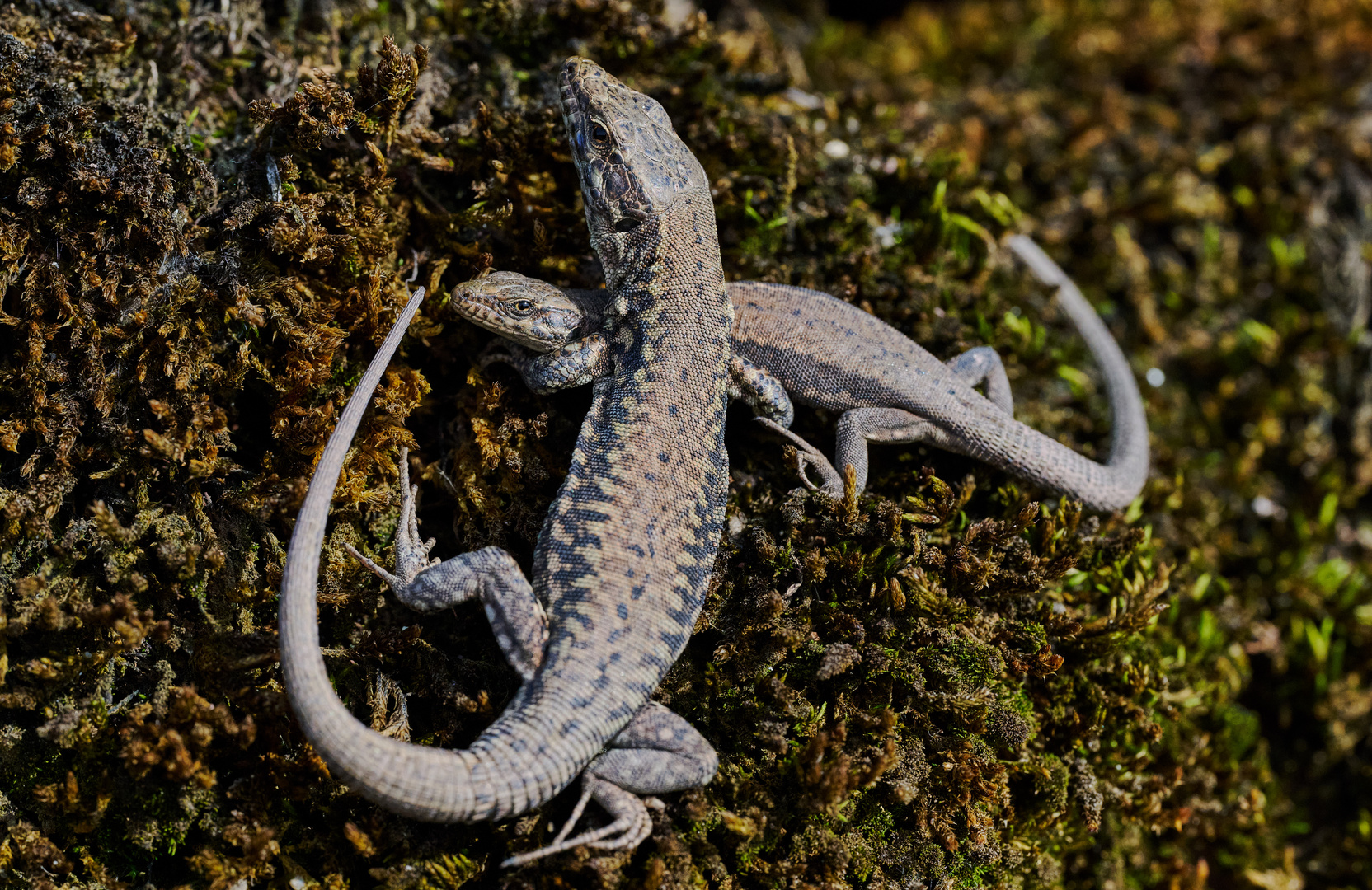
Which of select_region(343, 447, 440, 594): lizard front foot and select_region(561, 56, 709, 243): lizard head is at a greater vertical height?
select_region(561, 56, 709, 243): lizard head

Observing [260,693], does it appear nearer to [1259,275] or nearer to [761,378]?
[761,378]

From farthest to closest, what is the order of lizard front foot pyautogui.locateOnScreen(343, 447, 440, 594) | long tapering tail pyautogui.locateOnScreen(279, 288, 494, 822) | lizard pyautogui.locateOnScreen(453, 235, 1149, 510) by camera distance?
lizard pyautogui.locateOnScreen(453, 235, 1149, 510) < lizard front foot pyautogui.locateOnScreen(343, 447, 440, 594) < long tapering tail pyautogui.locateOnScreen(279, 288, 494, 822)

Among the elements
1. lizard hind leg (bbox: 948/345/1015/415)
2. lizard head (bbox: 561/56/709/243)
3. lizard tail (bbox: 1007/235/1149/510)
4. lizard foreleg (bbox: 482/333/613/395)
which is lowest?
lizard tail (bbox: 1007/235/1149/510)

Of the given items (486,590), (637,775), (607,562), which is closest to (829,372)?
(607,562)

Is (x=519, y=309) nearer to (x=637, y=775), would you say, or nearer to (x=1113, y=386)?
(x=637, y=775)

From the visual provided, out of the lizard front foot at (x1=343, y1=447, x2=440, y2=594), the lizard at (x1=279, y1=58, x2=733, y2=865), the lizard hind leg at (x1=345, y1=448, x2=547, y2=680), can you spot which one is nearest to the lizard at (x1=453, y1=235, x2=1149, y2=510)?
the lizard at (x1=279, y1=58, x2=733, y2=865)

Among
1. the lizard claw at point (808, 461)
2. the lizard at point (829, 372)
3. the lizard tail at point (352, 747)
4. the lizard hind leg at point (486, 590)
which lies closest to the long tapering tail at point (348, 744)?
the lizard tail at point (352, 747)

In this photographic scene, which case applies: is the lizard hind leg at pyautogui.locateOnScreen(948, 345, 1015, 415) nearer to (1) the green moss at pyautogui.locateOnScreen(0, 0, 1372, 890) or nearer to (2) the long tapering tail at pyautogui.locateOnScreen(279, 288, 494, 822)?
(1) the green moss at pyautogui.locateOnScreen(0, 0, 1372, 890)
